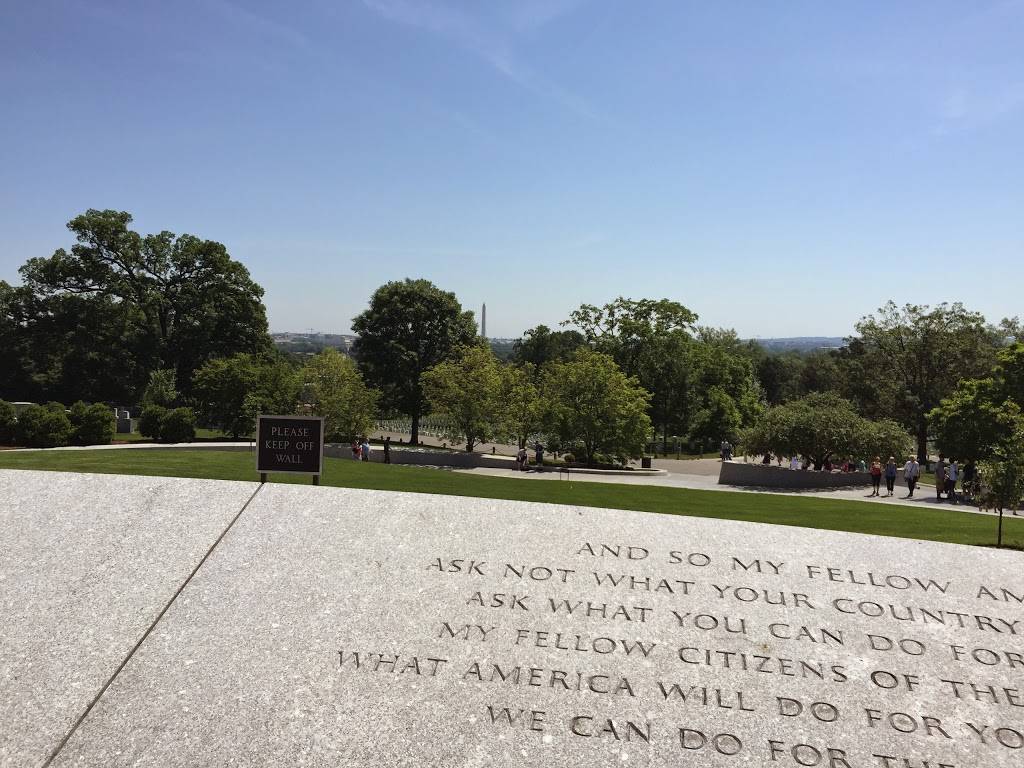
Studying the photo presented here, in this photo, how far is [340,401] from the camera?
3953cm

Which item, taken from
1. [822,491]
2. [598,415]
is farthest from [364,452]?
[822,491]

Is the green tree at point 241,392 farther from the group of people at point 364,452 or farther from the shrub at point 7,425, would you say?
the shrub at point 7,425

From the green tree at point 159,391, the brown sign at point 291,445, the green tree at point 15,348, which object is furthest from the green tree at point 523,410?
the green tree at point 15,348

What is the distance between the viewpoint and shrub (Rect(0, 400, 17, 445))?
2945 centimetres

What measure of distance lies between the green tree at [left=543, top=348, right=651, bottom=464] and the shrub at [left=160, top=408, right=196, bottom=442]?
1806cm

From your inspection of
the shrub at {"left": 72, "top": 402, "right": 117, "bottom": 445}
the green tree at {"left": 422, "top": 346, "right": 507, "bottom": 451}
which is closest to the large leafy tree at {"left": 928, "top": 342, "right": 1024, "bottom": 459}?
the green tree at {"left": 422, "top": 346, "right": 507, "bottom": 451}

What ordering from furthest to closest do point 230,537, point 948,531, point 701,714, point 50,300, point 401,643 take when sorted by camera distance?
point 50,300, point 948,531, point 230,537, point 401,643, point 701,714

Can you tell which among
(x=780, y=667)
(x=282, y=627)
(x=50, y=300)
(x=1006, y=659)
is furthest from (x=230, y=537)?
(x=50, y=300)

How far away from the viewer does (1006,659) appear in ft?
27.8

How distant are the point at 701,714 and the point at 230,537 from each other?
677 cm

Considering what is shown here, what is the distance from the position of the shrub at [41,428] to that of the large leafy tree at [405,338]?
89.7 ft

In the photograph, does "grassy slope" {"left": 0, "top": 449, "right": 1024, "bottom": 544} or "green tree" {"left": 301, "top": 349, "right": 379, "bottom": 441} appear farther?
"green tree" {"left": 301, "top": 349, "right": 379, "bottom": 441}

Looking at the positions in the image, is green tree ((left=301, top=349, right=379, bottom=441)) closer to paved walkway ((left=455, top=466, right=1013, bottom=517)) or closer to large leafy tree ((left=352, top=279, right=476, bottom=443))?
paved walkway ((left=455, top=466, right=1013, bottom=517))

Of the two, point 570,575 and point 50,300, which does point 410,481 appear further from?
point 50,300
